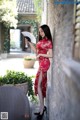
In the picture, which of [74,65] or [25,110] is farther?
[25,110]

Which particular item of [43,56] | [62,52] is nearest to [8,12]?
[43,56]

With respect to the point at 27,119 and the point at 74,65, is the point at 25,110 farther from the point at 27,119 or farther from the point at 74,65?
the point at 74,65

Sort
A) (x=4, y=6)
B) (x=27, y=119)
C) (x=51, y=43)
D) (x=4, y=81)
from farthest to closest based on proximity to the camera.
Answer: (x=4, y=6)
(x=4, y=81)
(x=51, y=43)
(x=27, y=119)

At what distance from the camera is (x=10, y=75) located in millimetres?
5281

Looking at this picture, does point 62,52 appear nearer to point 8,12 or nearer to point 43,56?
point 43,56

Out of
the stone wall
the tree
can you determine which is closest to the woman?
the stone wall

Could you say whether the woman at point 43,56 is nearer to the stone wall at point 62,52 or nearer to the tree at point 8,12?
the stone wall at point 62,52

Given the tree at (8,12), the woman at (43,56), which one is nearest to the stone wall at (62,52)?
the woman at (43,56)

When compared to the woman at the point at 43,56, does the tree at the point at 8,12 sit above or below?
above

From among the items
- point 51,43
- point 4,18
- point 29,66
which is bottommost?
point 29,66

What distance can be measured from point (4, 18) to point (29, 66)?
5.69m

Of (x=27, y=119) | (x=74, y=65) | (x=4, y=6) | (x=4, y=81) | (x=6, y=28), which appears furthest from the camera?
(x=6, y=28)

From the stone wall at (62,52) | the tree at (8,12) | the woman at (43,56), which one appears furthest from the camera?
the tree at (8,12)

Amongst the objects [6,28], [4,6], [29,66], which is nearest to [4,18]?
[4,6]
